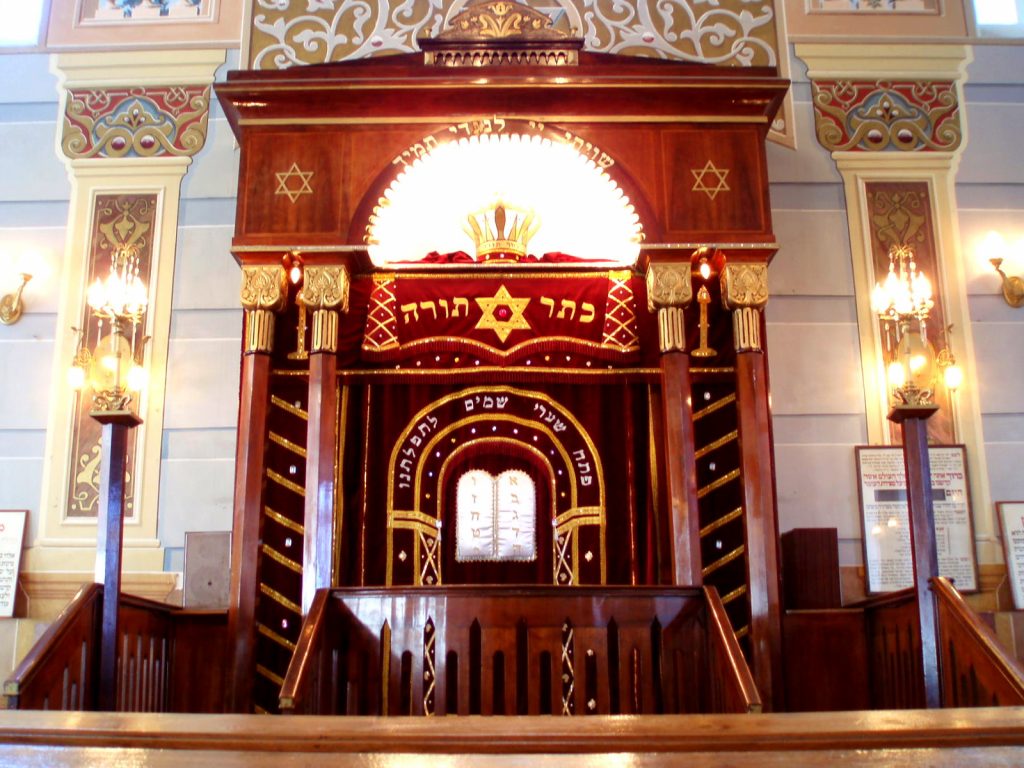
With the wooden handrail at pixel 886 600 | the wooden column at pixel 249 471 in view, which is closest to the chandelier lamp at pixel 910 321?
the wooden handrail at pixel 886 600

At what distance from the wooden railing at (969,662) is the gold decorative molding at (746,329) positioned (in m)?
1.46

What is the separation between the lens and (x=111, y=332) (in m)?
5.94

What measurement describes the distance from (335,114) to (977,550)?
13.2 feet

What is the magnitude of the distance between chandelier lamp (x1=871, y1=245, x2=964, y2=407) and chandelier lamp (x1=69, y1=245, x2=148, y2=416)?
12.9 ft

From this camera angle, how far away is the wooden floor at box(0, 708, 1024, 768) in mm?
1415

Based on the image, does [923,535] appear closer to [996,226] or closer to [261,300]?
[996,226]

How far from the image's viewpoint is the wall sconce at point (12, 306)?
20.6ft

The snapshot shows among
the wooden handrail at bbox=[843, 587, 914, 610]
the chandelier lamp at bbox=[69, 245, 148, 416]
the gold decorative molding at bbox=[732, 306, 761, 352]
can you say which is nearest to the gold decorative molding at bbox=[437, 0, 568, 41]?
the gold decorative molding at bbox=[732, 306, 761, 352]

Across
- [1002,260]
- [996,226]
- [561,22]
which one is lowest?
[1002,260]

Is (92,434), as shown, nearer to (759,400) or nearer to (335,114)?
(335,114)

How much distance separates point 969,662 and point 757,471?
1327 mm

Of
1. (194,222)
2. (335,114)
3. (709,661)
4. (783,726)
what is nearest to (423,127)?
(335,114)

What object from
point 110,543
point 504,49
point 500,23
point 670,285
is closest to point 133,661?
point 110,543

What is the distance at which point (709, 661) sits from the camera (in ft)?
15.1
